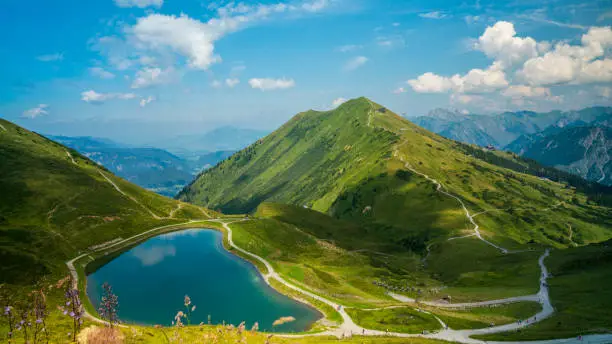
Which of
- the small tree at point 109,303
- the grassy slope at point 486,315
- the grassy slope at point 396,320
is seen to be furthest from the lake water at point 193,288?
the small tree at point 109,303

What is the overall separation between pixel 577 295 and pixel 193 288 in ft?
386

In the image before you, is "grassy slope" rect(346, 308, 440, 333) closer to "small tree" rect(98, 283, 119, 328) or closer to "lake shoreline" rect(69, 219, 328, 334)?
"lake shoreline" rect(69, 219, 328, 334)

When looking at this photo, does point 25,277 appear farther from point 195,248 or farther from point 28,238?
point 195,248

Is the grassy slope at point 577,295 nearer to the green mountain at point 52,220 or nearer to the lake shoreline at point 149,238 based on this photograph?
the lake shoreline at point 149,238

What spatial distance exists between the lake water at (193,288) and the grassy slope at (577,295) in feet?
176

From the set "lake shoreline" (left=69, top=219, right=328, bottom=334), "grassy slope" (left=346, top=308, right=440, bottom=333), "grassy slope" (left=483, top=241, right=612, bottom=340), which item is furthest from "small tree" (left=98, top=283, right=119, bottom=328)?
"grassy slope" (left=483, top=241, right=612, bottom=340)

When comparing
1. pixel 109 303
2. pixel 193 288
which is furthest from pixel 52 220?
pixel 109 303

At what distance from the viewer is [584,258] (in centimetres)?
14175

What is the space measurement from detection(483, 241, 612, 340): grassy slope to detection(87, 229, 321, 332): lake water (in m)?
53.7

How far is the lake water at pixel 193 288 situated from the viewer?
3561 inches

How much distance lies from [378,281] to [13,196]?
575 feet

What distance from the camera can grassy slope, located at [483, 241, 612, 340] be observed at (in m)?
83.2

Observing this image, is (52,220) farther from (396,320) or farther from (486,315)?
(486,315)

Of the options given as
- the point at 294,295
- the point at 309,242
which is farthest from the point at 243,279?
the point at 309,242
